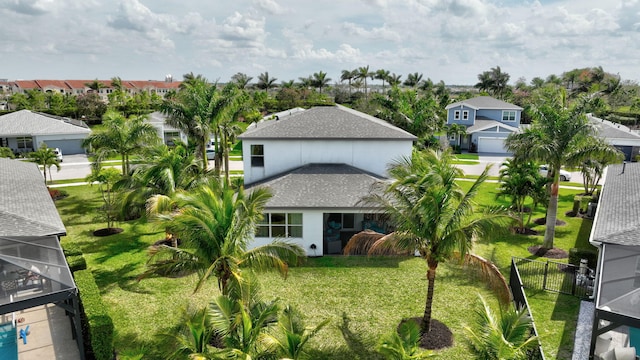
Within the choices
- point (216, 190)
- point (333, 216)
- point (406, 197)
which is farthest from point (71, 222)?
point (406, 197)

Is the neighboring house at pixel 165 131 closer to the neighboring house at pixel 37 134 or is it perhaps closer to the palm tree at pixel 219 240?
the neighboring house at pixel 37 134

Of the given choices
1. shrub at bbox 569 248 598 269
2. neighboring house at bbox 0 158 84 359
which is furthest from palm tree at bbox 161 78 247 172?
shrub at bbox 569 248 598 269

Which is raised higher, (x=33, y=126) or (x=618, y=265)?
(x=33, y=126)

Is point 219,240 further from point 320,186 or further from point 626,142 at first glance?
point 626,142

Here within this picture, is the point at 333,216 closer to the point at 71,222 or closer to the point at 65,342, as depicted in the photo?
the point at 65,342

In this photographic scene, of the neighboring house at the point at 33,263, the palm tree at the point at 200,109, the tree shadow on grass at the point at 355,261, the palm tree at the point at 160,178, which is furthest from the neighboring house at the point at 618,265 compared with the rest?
the palm tree at the point at 200,109

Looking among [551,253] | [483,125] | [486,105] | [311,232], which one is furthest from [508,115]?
[311,232]

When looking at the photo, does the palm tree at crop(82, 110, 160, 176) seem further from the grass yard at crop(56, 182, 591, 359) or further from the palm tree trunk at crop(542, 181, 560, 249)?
the palm tree trunk at crop(542, 181, 560, 249)

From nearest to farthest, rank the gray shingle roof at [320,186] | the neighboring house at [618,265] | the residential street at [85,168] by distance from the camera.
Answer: the neighboring house at [618,265]
the gray shingle roof at [320,186]
the residential street at [85,168]
